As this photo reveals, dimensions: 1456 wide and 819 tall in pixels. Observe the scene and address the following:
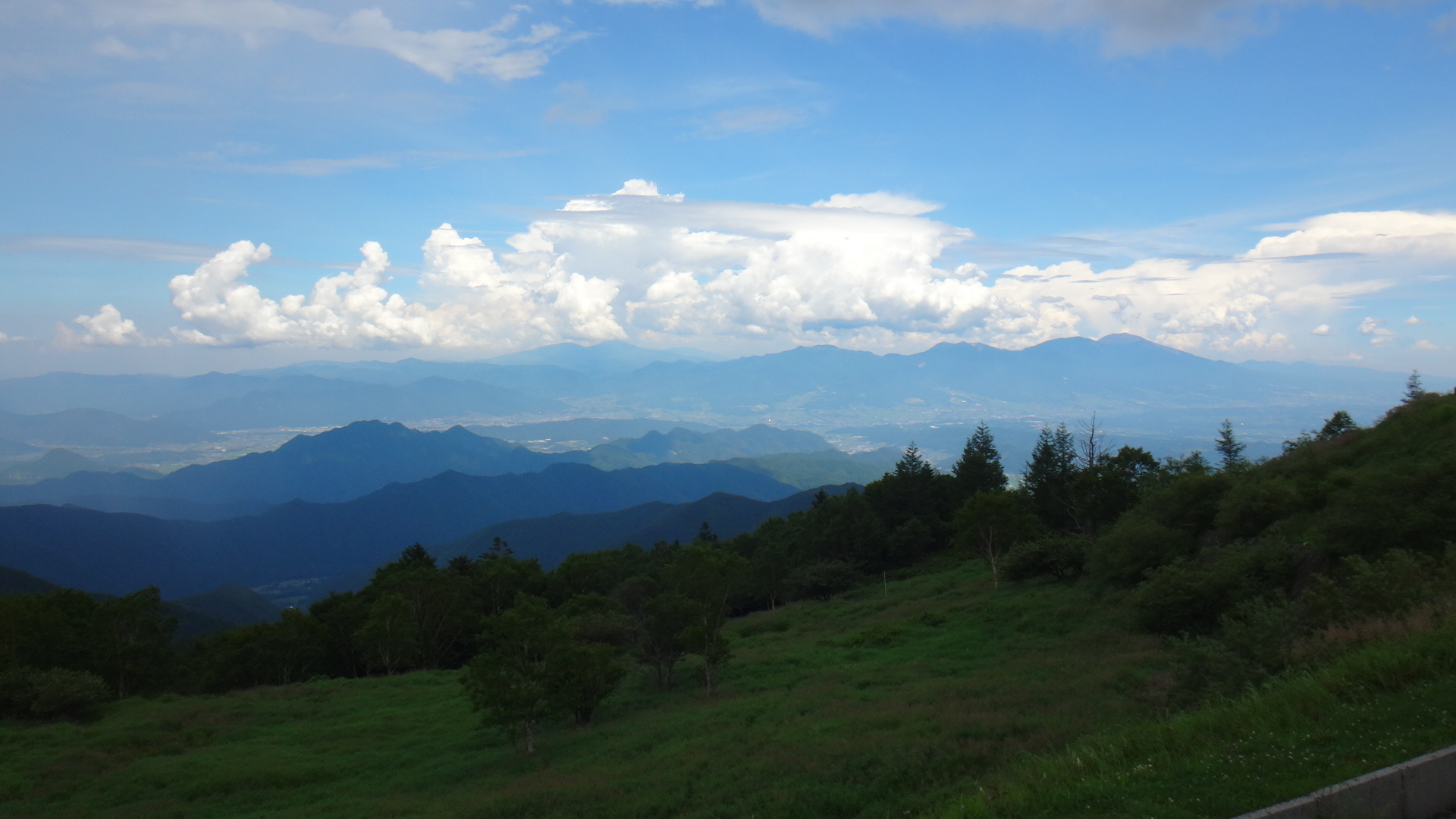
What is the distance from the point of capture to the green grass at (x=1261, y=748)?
6.45 metres

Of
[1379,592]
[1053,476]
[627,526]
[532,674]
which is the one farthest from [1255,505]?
[627,526]

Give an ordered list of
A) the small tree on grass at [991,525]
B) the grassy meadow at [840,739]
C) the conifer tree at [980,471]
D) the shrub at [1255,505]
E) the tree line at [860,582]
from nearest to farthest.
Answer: the grassy meadow at [840,739] → the tree line at [860,582] → the shrub at [1255,505] → the small tree on grass at [991,525] → the conifer tree at [980,471]

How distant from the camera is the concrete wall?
18.0 ft

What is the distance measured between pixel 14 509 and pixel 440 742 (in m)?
229

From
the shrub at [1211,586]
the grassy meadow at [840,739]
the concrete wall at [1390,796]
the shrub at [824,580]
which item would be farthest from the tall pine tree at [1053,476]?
the concrete wall at [1390,796]

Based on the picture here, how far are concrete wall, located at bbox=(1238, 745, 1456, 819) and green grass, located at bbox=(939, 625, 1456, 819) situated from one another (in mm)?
432

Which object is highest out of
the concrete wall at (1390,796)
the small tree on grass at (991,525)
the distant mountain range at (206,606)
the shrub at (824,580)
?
the concrete wall at (1390,796)

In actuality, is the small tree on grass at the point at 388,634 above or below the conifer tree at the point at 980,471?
below

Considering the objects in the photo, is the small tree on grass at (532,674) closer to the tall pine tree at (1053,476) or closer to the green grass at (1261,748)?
the green grass at (1261,748)

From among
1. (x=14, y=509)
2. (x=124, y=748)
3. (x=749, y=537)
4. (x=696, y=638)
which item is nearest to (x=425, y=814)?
(x=696, y=638)

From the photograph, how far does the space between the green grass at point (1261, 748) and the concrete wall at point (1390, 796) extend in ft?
1.42

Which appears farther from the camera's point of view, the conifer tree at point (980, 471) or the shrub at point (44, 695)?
the conifer tree at point (980, 471)

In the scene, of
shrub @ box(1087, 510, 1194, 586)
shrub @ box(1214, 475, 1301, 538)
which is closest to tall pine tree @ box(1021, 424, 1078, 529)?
shrub @ box(1087, 510, 1194, 586)

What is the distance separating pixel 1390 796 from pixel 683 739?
51.2ft
